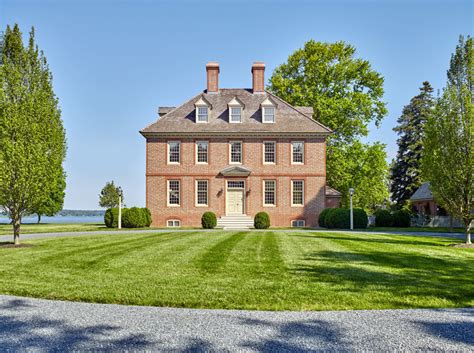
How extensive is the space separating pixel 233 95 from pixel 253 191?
8329 mm

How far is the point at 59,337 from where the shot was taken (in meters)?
4.97

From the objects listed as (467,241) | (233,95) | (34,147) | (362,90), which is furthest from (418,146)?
(34,147)

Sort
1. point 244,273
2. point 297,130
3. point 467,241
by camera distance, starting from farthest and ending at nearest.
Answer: point 297,130 → point 467,241 → point 244,273

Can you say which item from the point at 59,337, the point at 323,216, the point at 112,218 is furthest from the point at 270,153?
the point at 59,337

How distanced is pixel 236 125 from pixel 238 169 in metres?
3.39

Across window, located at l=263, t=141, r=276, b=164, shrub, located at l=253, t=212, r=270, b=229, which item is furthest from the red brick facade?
shrub, located at l=253, t=212, r=270, b=229

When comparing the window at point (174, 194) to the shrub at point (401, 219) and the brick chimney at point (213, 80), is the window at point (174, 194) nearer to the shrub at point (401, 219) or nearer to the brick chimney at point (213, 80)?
the brick chimney at point (213, 80)

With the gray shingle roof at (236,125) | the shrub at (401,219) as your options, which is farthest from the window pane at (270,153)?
the shrub at (401,219)

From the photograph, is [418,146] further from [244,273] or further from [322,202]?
[244,273]

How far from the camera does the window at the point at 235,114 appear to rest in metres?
32.2

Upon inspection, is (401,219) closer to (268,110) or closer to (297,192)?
(297,192)

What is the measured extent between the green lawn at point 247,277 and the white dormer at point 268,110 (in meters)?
19.8

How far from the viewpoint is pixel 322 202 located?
3139 centimetres

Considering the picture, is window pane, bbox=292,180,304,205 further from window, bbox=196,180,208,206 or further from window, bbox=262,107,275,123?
window, bbox=196,180,208,206
